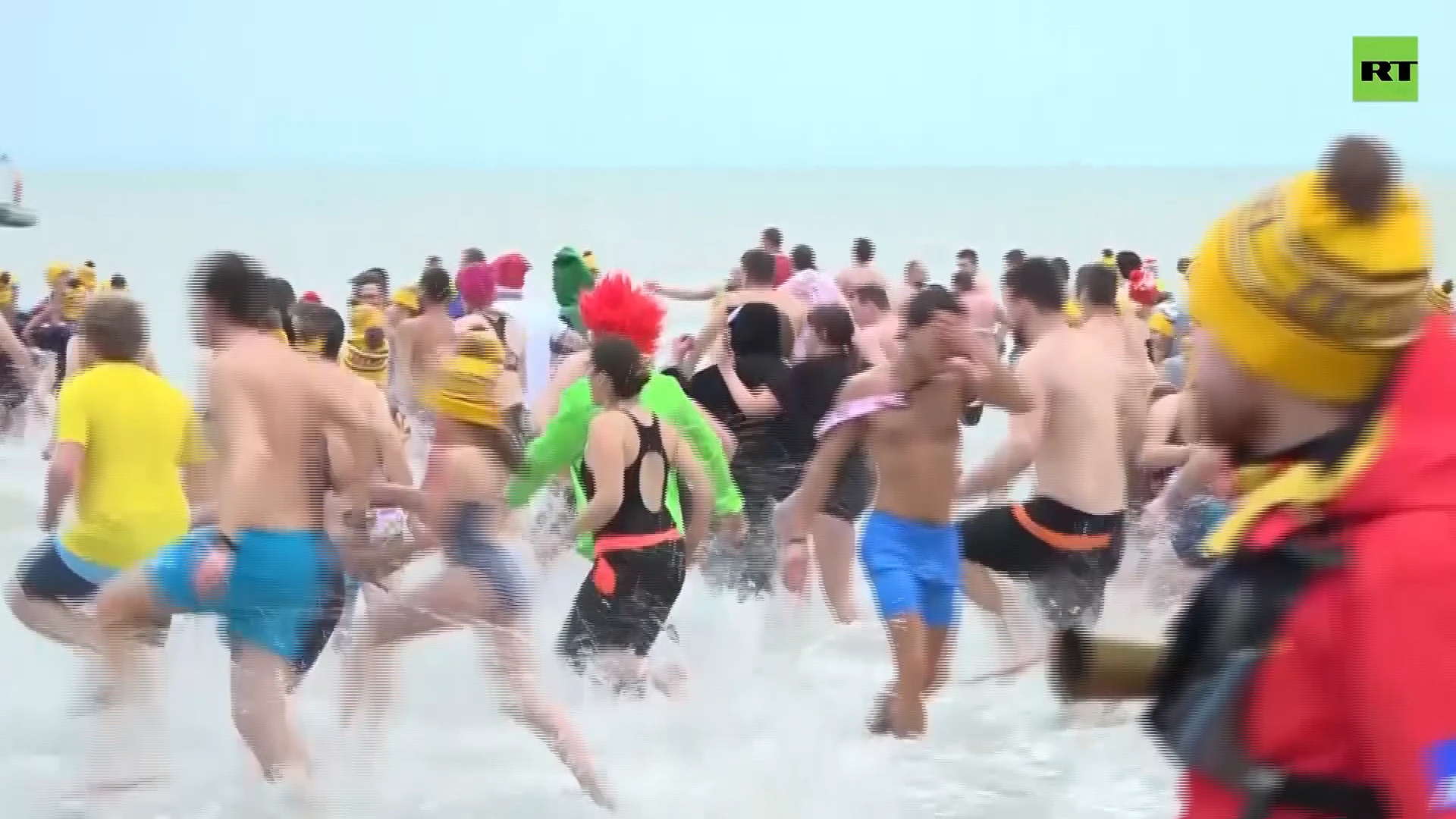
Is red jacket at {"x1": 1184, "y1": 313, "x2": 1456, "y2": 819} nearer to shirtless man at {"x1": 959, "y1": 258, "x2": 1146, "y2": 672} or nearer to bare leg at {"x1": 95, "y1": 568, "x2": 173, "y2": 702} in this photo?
bare leg at {"x1": 95, "y1": 568, "x2": 173, "y2": 702}

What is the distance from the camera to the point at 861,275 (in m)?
11.0

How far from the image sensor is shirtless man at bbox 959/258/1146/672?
18.9 ft

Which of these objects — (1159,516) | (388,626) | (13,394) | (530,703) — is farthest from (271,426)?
(13,394)

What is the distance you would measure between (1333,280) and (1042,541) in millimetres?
4424

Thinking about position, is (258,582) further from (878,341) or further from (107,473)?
(878,341)

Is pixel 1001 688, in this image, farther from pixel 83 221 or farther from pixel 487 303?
pixel 83 221

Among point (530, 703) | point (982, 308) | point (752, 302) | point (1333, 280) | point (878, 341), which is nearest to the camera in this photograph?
point (1333, 280)

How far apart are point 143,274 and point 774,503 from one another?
3702 cm

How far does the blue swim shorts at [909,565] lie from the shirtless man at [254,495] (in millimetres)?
1504

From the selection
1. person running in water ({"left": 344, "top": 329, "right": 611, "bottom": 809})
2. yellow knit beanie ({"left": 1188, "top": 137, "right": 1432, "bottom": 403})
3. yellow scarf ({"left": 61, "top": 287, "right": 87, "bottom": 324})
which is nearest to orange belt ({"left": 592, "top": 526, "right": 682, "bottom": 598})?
person running in water ({"left": 344, "top": 329, "right": 611, "bottom": 809})

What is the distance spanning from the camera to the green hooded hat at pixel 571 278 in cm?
926

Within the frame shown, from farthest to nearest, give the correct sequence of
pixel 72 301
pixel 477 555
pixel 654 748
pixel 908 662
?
pixel 72 301 < pixel 654 748 < pixel 908 662 < pixel 477 555

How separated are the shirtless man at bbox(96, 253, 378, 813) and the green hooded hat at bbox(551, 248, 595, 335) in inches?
186

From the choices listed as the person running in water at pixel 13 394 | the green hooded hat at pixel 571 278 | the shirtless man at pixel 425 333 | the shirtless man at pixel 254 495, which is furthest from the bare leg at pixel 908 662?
the person running in water at pixel 13 394
